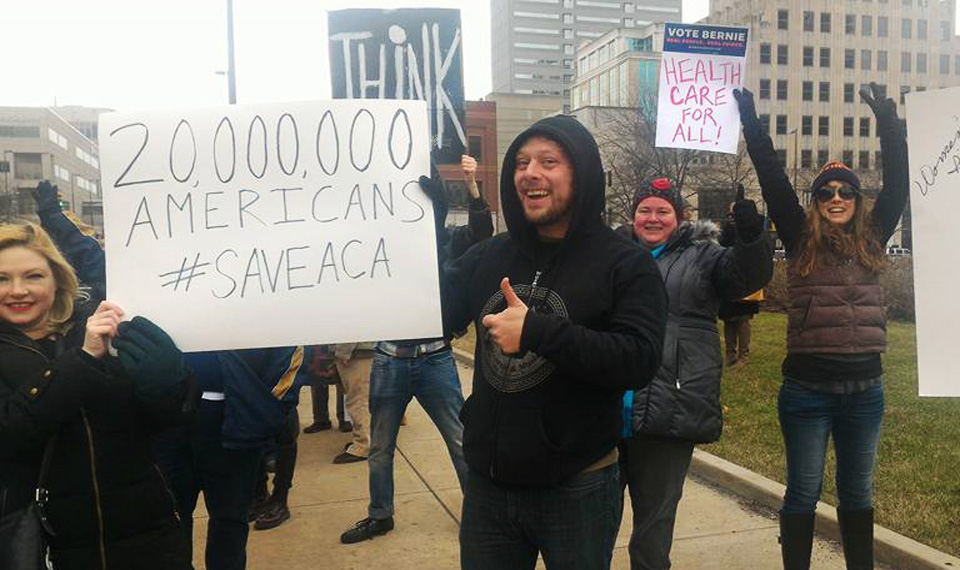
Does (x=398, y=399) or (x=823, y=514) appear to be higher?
(x=398, y=399)

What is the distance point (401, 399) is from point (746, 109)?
237 cm

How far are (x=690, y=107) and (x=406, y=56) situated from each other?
1.81 m

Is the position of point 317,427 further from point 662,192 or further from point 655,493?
point 662,192

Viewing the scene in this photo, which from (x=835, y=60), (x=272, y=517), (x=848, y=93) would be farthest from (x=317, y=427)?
(x=835, y=60)

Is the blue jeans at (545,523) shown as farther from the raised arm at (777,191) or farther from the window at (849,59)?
the window at (849,59)

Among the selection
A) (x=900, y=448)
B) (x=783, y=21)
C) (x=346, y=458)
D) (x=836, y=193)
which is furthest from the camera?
(x=783, y=21)

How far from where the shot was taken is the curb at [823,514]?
3641mm

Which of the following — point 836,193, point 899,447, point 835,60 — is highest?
point 835,60

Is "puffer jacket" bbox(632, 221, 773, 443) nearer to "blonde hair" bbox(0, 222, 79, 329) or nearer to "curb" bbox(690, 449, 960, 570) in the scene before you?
"curb" bbox(690, 449, 960, 570)

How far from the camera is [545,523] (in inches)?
80.4

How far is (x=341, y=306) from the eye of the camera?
2.24m

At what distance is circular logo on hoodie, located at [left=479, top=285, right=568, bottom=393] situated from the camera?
201 centimetres

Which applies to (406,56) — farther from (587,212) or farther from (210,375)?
(210,375)

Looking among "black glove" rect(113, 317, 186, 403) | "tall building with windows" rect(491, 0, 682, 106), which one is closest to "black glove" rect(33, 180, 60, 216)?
"black glove" rect(113, 317, 186, 403)
